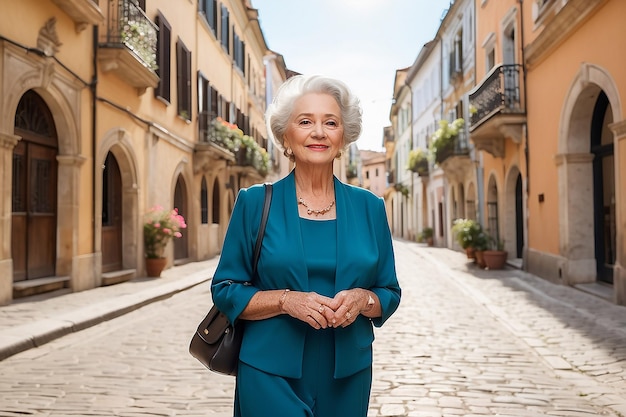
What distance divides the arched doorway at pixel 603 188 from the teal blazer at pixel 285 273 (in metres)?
10.8

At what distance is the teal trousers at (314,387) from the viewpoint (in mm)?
1979

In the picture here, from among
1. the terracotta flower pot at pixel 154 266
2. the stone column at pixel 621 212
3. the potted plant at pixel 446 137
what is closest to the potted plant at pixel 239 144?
the terracotta flower pot at pixel 154 266

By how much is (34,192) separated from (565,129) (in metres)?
10.0

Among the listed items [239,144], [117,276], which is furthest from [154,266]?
[239,144]

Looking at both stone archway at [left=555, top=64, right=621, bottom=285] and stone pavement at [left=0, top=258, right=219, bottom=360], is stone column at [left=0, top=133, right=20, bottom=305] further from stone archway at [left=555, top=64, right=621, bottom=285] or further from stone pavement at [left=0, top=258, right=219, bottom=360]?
stone archway at [left=555, top=64, right=621, bottom=285]

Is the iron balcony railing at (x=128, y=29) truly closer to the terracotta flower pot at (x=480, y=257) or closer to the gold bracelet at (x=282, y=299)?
the terracotta flower pot at (x=480, y=257)

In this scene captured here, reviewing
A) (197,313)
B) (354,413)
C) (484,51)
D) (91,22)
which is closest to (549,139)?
(484,51)

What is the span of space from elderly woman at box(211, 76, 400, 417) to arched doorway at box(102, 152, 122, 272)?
1264 centimetres

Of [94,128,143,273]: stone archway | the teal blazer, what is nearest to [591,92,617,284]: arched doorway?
[94,128,143,273]: stone archway

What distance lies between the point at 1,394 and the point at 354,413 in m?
3.85

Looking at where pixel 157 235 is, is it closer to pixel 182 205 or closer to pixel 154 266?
pixel 154 266

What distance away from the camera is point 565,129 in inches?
496

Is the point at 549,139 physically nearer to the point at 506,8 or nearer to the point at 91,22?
the point at 506,8

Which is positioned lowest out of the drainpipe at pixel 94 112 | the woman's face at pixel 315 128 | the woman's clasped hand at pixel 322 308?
the woman's clasped hand at pixel 322 308
